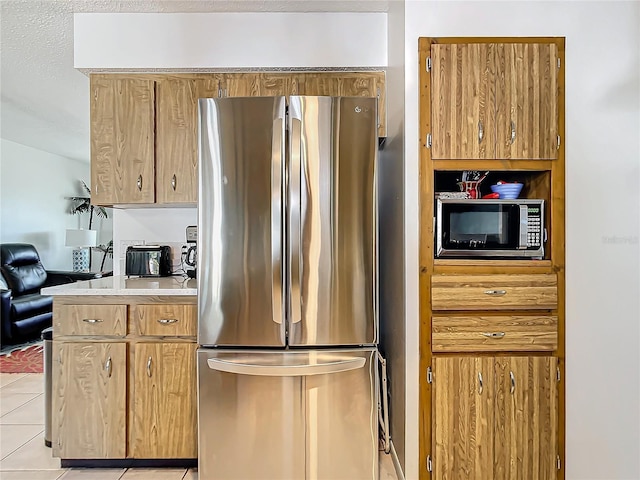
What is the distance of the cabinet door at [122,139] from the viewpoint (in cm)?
247

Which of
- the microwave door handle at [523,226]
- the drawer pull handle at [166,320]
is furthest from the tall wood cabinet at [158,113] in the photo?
the microwave door handle at [523,226]

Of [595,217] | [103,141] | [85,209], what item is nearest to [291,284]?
[595,217]

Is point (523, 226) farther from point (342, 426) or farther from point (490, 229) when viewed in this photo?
point (342, 426)

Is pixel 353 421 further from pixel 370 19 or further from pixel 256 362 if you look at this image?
pixel 370 19

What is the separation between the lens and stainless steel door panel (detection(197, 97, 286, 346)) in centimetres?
186

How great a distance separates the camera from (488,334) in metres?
1.83

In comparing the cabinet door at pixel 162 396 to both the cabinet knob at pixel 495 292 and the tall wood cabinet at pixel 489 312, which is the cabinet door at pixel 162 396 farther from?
the cabinet knob at pixel 495 292

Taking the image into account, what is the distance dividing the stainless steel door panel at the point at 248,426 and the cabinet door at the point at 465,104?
4.07ft

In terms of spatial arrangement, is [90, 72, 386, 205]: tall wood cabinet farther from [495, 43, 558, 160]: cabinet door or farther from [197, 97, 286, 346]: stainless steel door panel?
[495, 43, 558, 160]: cabinet door

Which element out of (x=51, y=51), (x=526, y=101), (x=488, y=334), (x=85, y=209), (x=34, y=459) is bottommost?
(x=34, y=459)

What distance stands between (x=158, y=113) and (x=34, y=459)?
2.03m

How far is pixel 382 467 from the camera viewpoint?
219 cm

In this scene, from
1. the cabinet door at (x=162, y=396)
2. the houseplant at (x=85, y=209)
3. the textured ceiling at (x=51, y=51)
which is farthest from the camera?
the houseplant at (x=85, y=209)

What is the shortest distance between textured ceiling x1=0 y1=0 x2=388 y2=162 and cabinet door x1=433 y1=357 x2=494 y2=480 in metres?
1.97
